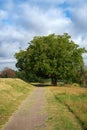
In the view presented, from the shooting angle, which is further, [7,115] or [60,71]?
[60,71]

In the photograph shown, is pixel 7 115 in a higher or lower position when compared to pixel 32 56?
lower

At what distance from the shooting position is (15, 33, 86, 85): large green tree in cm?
7662

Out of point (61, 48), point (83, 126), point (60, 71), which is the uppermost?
point (61, 48)

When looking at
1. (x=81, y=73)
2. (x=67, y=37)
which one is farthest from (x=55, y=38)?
(x=81, y=73)

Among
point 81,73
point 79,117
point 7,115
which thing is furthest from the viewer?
point 81,73

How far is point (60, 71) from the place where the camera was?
76.3 m

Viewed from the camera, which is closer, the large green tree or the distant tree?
the large green tree

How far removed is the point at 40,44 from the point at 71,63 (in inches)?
306

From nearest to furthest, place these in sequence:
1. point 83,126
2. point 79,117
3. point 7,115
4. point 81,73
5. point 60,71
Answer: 1. point 83,126
2. point 79,117
3. point 7,115
4. point 60,71
5. point 81,73

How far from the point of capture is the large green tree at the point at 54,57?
76625 millimetres

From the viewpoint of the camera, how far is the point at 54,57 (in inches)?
3105

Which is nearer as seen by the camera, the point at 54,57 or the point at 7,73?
the point at 54,57

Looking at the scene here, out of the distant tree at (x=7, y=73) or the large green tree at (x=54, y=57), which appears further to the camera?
the distant tree at (x=7, y=73)

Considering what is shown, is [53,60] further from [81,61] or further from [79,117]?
[79,117]
